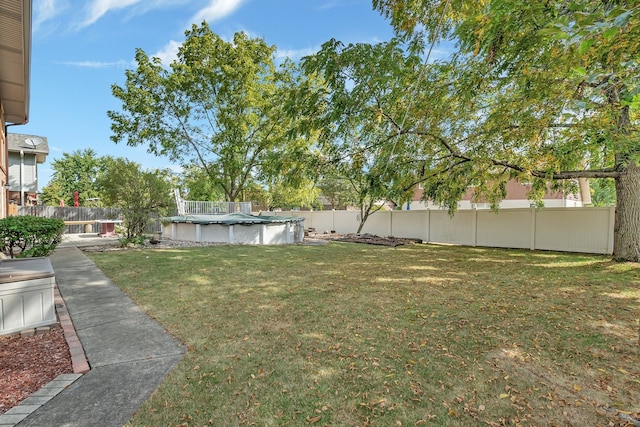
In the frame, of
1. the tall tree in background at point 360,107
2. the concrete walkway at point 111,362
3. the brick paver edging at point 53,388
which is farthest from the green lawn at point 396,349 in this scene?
the tall tree in background at point 360,107

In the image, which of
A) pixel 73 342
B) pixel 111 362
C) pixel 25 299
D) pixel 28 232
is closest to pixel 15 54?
pixel 28 232

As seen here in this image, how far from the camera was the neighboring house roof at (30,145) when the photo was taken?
15578mm

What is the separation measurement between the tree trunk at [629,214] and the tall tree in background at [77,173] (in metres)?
45.2

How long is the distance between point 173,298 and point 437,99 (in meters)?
6.31

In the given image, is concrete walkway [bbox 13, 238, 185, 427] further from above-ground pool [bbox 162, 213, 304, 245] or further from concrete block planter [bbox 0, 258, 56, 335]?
above-ground pool [bbox 162, 213, 304, 245]

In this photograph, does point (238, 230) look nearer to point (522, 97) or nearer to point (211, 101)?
point (211, 101)

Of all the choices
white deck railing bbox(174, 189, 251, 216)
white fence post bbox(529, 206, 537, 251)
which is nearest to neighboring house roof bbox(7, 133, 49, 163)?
white deck railing bbox(174, 189, 251, 216)

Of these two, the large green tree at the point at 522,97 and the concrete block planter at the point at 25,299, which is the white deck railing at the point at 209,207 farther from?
the concrete block planter at the point at 25,299

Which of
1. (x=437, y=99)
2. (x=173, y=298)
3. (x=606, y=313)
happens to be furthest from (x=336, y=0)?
(x=606, y=313)

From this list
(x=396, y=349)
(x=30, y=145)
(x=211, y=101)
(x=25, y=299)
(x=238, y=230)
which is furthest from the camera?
(x=211, y=101)

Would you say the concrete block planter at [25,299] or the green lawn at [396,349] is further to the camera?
the concrete block planter at [25,299]

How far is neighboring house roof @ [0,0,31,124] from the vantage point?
173 inches

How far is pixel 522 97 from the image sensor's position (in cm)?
627

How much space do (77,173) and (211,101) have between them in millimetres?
33131
